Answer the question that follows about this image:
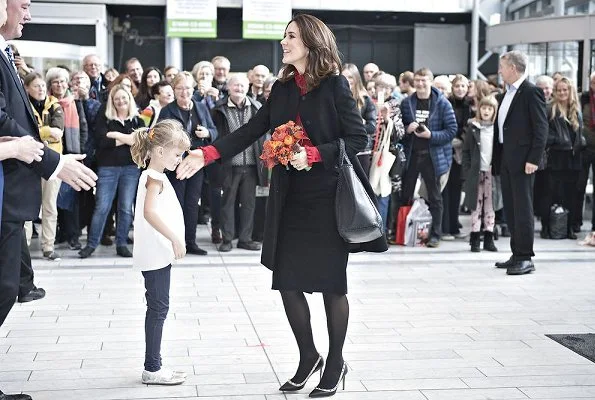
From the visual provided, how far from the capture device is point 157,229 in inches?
186

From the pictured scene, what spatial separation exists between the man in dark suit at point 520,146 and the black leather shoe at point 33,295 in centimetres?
398

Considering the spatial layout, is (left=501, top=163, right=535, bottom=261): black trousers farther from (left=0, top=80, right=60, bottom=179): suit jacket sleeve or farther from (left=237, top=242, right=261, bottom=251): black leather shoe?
(left=0, top=80, right=60, bottom=179): suit jacket sleeve

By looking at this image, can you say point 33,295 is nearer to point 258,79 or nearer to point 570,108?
point 258,79

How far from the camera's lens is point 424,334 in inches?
239

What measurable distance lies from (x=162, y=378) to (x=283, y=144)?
1.37m

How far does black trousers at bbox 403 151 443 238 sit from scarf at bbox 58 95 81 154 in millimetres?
3550

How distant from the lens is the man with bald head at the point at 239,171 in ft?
32.5

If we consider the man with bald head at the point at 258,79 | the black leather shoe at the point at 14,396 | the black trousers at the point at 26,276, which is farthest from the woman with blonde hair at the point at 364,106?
the black leather shoe at the point at 14,396

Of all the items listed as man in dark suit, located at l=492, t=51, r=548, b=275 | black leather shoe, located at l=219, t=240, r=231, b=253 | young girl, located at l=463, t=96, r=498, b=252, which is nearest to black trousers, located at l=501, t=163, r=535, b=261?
man in dark suit, located at l=492, t=51, r=548, b=275

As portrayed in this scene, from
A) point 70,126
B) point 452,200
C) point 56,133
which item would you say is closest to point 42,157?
point 56,133

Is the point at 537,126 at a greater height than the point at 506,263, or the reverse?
the point at 537,126

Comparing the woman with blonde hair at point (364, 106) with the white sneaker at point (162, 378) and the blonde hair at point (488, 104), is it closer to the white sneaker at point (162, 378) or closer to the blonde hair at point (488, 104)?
the blonde hair at point (488, 104)

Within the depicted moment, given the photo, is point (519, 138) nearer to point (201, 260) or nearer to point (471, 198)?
point (471, 198)

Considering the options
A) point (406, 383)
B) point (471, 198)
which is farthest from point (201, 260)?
point (406, 383)
